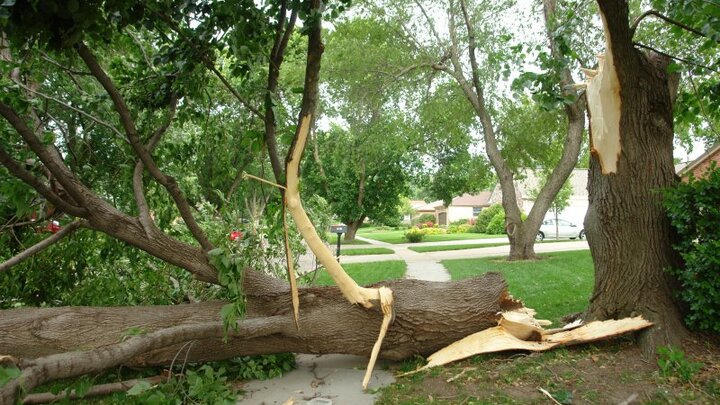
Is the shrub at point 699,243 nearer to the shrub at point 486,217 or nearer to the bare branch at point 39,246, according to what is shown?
the bare branch at point 39,246

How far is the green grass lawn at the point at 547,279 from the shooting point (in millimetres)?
7016

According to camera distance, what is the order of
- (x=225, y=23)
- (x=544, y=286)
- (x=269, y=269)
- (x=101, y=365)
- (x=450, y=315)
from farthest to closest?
(x=544, y=286) < (x=269, y=269) < (x=450, y=315) < (x=225, y=23) < (x=101, y=365)

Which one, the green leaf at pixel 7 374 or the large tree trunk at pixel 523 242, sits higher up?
the large tree trunk at pixel 523 242

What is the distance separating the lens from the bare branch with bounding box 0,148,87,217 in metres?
3.15

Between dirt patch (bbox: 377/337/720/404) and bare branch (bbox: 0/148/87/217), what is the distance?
2874 mm

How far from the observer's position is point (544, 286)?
29.4 feet

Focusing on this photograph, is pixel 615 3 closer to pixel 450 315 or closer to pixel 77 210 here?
pixel 450 315

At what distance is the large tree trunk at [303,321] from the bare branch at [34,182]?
3.14 ft

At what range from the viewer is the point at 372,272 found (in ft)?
40.7

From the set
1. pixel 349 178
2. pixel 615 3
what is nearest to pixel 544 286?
pixel 615 3

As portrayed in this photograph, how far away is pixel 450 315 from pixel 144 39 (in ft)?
14.8

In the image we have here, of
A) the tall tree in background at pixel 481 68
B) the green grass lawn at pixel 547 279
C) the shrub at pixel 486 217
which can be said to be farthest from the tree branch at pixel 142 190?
the shrub at pixel 486 217

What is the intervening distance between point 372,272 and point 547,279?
4.39 m

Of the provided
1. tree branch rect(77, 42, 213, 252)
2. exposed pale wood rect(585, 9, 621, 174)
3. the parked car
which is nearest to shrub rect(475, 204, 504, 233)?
the parked car
